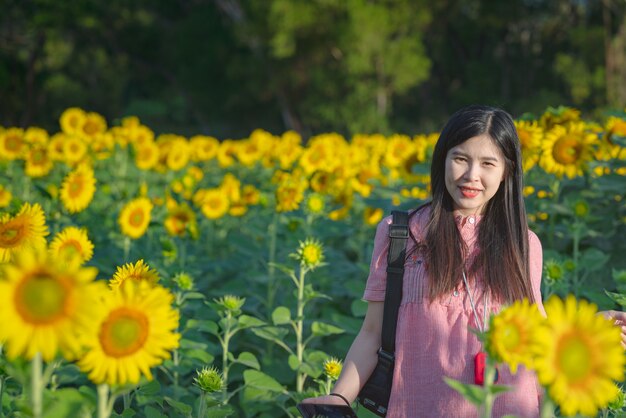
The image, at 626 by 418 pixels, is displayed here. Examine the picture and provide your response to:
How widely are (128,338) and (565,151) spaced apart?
90.4 inches

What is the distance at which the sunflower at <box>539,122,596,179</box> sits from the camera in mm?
3053

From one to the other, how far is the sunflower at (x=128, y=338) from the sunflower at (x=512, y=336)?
16.3 inches

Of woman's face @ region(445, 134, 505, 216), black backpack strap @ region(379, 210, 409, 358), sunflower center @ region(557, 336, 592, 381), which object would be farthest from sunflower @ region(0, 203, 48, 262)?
sunflower center @ region(557, 336, 592, 381)

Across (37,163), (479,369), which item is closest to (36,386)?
(479,369)

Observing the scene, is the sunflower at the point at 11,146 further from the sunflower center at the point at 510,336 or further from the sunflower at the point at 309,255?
the sunflower center at the point at 510,336

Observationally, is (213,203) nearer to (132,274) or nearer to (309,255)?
(309,255)

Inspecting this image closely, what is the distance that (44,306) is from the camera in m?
0.99

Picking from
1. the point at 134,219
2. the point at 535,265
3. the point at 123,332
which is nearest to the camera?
the point at 123,332

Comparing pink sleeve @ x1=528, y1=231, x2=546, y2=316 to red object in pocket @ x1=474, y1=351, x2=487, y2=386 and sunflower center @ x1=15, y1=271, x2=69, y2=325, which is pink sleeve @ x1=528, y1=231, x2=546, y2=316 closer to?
red object in pocket @ x1=474, y1=351, x2=487, y2=386

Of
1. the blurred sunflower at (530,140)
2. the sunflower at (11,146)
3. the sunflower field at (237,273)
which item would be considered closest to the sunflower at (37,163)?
the sunflower field at (237,273)

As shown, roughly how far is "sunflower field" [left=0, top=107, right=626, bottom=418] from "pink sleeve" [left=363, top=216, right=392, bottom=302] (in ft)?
0.75

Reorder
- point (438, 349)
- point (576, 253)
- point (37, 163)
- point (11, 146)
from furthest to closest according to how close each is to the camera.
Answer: point (11, 146) < point (37, 163) < point (576, 253) < point (438, 349)

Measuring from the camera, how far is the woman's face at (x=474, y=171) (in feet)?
6.20

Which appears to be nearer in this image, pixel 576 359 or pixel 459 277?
pixel 576 359
